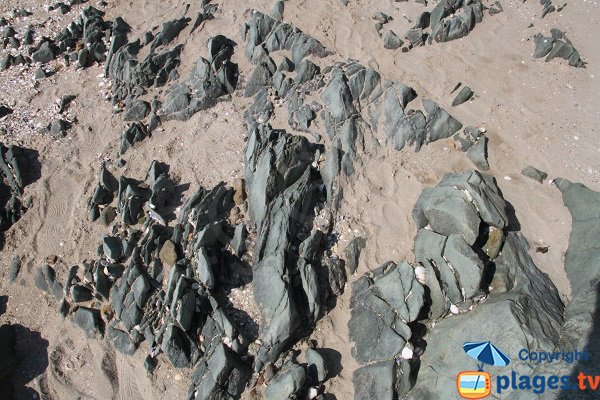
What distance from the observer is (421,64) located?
26.1ft

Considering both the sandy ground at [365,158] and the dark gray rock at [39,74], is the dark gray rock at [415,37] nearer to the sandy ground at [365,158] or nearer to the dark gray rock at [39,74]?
the sandy ground at [365,158]

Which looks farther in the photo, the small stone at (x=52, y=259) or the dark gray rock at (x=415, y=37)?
→ the dark gray rock at (x=415, y=37)

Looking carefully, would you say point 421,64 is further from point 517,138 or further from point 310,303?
point 310,303

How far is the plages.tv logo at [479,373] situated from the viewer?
187 inches

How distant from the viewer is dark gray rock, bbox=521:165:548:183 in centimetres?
666

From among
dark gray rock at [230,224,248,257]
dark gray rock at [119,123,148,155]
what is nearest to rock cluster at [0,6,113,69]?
dark gray rock at [119,123,148,155]

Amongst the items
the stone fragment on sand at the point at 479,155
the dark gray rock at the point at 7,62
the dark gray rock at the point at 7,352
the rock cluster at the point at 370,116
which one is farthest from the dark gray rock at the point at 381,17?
the dark gray rock at the point at 7,352

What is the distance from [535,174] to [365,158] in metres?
2.23

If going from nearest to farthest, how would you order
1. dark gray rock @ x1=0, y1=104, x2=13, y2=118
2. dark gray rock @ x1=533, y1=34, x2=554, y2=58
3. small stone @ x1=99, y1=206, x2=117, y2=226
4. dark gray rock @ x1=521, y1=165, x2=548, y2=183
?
1. small stone @ x1=99, y1=206, x2=117, y2=226
2. dark gray rock @ x1=521, y1=165, x2=548, y2=183
3. dark gray rock @ x1=0, y1=104, x2=13, y2=118
4. dark gray rock @ x1=533, y1=34, x2=554, y2=58

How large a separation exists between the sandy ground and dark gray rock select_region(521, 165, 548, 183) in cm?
9

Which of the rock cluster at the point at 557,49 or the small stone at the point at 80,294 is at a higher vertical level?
the rock cluster at the point at 557,49

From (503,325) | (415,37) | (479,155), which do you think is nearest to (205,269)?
(503,325)

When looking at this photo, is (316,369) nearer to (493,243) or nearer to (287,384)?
(287,384)

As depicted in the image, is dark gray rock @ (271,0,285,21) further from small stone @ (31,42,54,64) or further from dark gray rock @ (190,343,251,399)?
dark gray rock @ (190,343,251,399)
